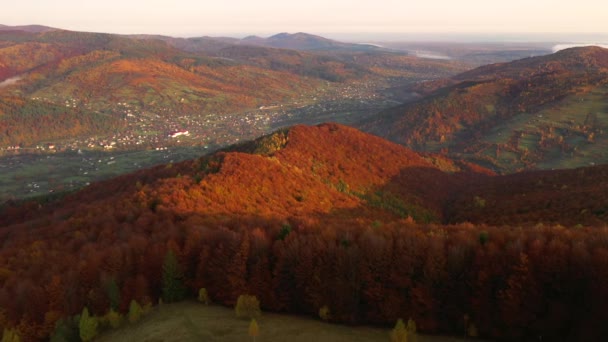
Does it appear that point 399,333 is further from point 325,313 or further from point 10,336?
point 10,336

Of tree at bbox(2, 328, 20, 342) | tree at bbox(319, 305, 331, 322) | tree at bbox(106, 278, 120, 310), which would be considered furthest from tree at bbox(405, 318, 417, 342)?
tree at bbox(2, 328, 20, 342)

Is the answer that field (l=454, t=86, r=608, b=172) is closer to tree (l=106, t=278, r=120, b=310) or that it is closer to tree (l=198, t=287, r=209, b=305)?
tree (l=198, t=287, r=209, b=305)

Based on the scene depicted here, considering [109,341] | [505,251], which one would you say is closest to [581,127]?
[505,251]

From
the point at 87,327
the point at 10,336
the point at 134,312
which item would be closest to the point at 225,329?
the point at 134,312

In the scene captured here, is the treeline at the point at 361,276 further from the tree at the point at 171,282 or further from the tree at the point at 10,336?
the tree at the point at 10,336

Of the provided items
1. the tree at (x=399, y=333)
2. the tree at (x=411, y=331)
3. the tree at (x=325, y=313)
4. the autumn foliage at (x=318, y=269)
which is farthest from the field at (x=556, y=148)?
the tree at (x=399, y=333)
